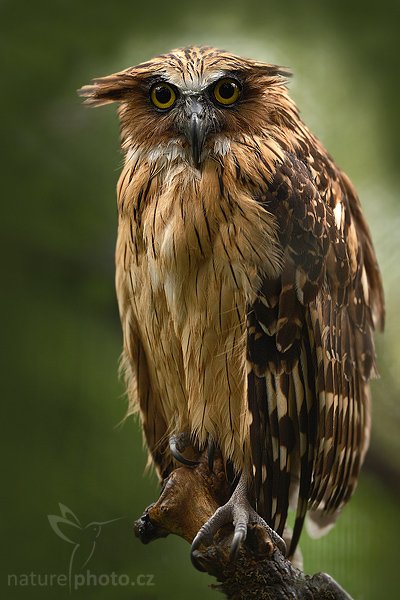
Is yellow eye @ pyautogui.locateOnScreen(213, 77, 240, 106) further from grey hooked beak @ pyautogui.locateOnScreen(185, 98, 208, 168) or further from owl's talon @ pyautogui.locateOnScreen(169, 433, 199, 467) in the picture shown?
owl's talon @ pyautogui.locateOnScreen(169, 433, 199, 467)

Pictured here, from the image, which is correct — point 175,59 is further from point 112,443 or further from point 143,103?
point 112,443

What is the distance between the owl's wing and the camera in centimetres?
109

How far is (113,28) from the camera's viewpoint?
1.54m

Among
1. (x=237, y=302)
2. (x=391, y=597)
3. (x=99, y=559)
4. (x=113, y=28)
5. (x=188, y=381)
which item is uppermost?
(x=113, y=28)

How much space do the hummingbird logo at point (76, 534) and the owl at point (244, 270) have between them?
314 millimetres

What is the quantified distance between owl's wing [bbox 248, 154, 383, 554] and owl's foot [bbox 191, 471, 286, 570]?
47mm

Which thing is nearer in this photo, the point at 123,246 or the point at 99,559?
the point at 123,246

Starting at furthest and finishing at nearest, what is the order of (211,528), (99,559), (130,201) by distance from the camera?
(99,559)
(130,201)
(211,528)

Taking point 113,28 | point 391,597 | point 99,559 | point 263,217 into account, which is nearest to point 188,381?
point 263,217

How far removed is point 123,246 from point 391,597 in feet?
3.06

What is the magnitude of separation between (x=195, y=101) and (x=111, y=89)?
0.19 m

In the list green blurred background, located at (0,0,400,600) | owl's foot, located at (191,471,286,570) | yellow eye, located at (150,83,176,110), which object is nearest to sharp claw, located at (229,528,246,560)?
owl's foot, located at (191,471,286,570)

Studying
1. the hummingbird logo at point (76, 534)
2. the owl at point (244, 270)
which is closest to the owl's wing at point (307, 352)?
the owl at point (244, 270)

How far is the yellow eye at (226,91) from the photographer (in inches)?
42.1
